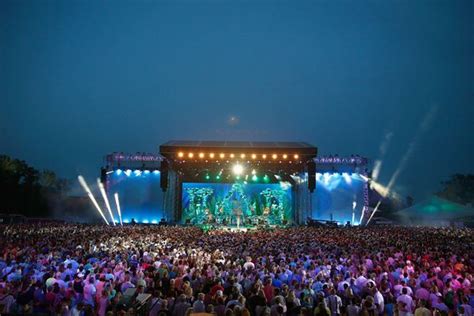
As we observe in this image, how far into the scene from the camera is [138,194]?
35.2 meters

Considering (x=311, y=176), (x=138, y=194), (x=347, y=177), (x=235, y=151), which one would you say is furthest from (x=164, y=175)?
(x=347, y=177)

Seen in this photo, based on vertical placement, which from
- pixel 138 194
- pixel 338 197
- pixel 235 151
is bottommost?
pixel 338 197

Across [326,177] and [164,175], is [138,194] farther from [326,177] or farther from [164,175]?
[326,177]

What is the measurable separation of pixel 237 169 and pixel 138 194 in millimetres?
9129

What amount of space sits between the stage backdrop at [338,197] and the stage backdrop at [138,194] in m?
14.3

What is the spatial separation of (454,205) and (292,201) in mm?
13549

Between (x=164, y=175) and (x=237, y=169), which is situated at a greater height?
(x=237, y=169)

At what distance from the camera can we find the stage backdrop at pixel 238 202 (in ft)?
116

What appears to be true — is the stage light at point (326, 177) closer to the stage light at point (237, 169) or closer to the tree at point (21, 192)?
the stage light at point (237, 169)

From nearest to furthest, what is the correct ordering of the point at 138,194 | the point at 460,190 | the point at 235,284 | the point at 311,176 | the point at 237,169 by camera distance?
the point at 235,284 → the point at 311,176 → the point at 138,194 → the point at 237,169 → the point at 460,190

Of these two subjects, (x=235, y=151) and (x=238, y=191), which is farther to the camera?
(x=238, y=191)

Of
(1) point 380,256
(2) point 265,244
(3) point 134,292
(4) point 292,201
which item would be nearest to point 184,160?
(4) point 292,201

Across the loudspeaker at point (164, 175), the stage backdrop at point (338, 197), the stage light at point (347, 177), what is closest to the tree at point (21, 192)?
the loudspeaker at point (164, 175)

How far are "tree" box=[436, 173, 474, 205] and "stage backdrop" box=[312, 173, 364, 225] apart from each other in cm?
4027
